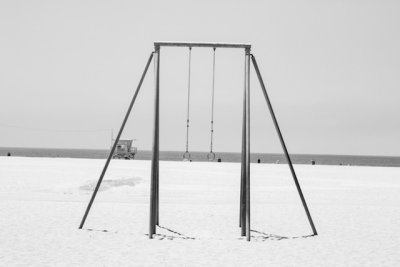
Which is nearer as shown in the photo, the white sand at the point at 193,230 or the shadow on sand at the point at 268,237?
the white sand at the point at 193,230

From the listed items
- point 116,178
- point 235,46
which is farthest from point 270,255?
point 116,178

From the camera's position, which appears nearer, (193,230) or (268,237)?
(268,237)

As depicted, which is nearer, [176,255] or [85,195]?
[176,255]

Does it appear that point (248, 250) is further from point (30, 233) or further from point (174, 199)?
point (174, 199)

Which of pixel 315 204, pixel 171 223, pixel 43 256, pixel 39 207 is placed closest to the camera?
pixel 43 256

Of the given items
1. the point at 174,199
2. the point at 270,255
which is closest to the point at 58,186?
the point at 174,199

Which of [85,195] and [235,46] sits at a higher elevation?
[235,46]

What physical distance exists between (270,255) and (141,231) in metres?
3.38

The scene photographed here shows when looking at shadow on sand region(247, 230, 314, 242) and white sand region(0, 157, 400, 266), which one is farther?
shadow on sand region(247, 230, 314, 242)

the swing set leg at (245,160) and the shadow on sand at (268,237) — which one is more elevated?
the swing set leg at (245,160)

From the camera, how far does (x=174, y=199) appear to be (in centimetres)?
1706

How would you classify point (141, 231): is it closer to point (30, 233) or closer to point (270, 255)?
point (30, 233)

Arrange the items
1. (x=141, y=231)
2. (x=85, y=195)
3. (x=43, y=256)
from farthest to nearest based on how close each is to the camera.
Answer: (x=85, y=195) < (x=141, y=231) < (x=43, y=256)

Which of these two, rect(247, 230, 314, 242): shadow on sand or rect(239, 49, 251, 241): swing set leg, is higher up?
rect(239, 49, 251, 241): swing set leg
